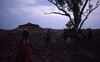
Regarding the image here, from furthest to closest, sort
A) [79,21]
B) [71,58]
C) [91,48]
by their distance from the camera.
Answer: [79,21] < [91,48] < [71,58]

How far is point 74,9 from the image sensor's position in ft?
91.2

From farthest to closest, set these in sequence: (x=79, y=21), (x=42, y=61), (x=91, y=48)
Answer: (x=79, y=21) < (x=91, y=48) < (x=42, y=61)

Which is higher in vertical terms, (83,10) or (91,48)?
(83,10)

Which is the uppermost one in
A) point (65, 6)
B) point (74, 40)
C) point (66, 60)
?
point (65, 6)

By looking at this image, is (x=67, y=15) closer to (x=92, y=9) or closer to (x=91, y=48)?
(x=92, y=9)

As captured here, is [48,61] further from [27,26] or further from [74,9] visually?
[27,26]

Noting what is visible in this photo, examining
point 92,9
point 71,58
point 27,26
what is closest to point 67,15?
point 92,9

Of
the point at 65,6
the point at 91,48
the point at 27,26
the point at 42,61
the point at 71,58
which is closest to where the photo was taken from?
the point at 42,61

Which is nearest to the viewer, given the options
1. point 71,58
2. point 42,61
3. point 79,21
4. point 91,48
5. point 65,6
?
point 42,61

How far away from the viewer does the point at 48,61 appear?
51.5 feet

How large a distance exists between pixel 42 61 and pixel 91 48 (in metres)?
9.13

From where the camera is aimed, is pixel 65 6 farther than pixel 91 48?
Yes

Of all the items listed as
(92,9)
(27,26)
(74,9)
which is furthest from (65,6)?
(27,26)

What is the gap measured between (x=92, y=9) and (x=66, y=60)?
1271 centimetres
